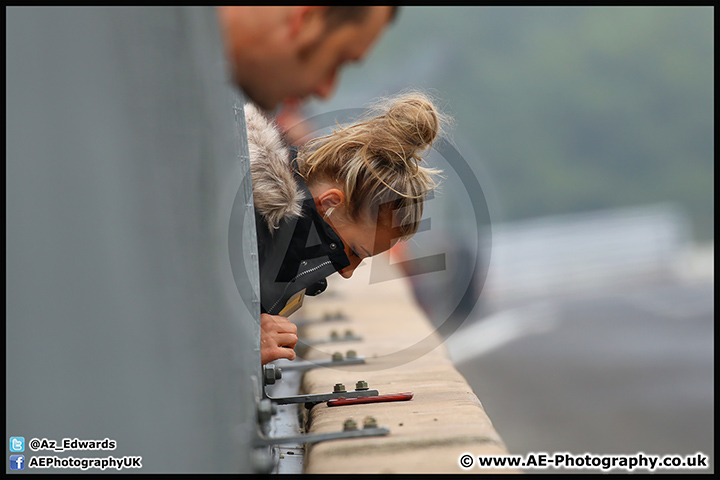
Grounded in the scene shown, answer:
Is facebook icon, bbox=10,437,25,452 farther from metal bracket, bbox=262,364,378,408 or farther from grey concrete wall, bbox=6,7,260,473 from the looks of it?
metal bracket, bbox=262,364,378,408

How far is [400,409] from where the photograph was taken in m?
0.92

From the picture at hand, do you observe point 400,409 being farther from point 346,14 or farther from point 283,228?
point 346,14

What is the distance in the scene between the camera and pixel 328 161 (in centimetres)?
111

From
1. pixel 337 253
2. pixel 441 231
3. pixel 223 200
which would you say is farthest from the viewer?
pixel 441 231

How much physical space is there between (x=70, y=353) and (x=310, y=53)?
311 mm

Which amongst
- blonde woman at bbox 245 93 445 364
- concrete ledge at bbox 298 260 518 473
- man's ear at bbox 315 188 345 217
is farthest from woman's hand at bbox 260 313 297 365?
man's ear at bbox 315 188 345 217

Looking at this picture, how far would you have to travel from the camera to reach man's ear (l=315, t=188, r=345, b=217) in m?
1.10

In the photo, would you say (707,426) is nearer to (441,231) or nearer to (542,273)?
(441,231)

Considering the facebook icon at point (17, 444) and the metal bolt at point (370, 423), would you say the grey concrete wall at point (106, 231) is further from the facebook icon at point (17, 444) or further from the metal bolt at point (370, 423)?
the metal bolt at point (370, 423)

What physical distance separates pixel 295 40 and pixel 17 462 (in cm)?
37

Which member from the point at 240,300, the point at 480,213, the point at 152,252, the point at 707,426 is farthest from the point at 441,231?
the point at 707,426

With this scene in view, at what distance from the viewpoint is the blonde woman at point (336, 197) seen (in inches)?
39.8

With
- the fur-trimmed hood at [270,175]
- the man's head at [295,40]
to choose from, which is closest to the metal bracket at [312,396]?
the fur-trimmed hood at [270,175]

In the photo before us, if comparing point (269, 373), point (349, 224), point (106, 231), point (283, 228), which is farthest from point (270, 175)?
point (106, 231)
